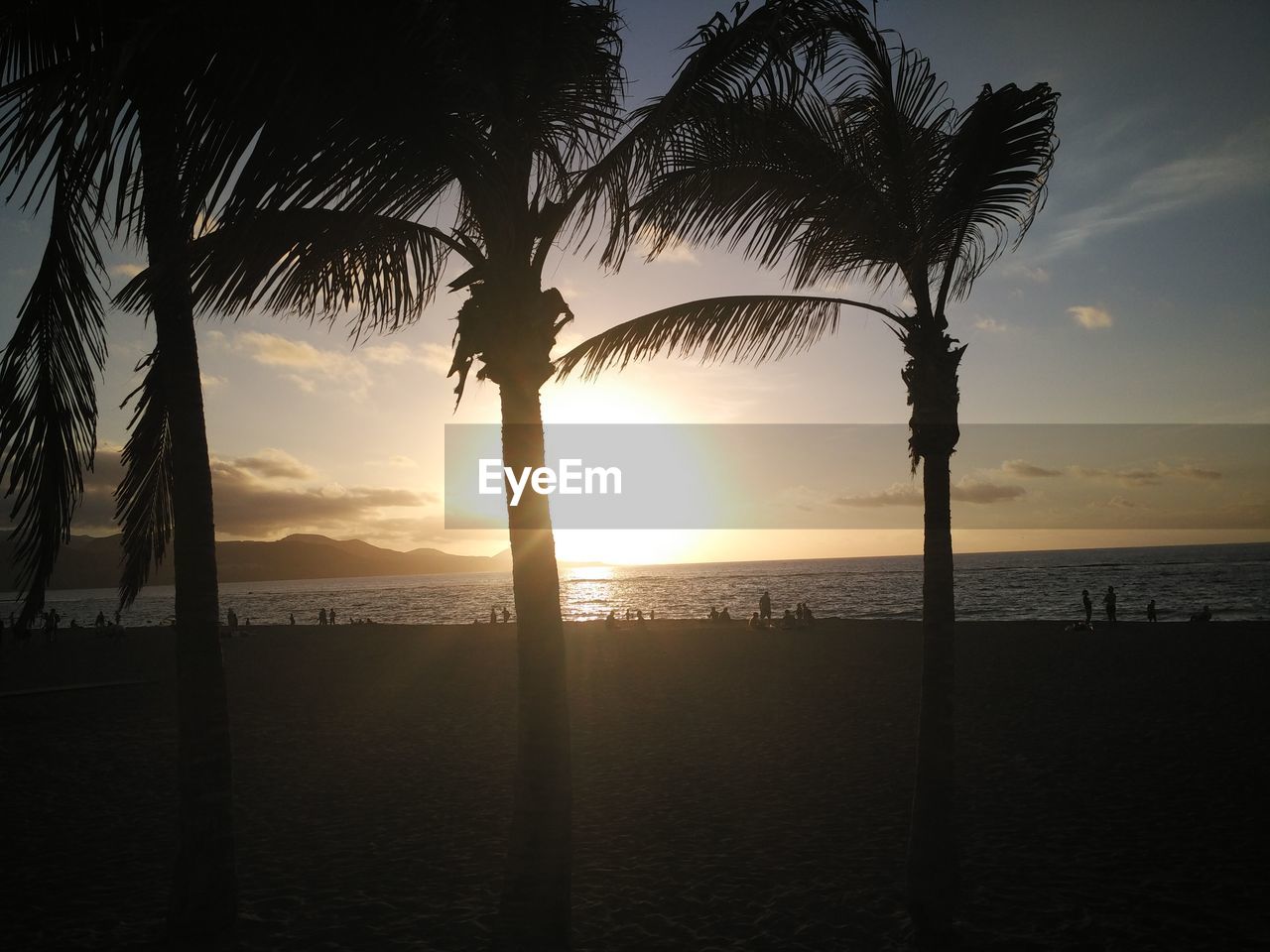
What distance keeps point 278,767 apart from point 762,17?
1264 cm

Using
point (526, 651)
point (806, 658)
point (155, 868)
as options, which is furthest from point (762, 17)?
point (806, 658)

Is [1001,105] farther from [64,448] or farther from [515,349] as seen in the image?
[64,448]

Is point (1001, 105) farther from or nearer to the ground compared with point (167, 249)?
farther from the ground

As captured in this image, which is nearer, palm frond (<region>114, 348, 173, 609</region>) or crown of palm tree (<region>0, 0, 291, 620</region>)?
crown of palm tree (<region>0, 0, 291, 620</region>)

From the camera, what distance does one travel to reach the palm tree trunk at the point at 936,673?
5.86 metres

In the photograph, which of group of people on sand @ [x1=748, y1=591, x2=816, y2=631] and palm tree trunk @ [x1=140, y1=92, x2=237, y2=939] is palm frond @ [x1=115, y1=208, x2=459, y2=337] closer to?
palm tree trunk @ [x1=140, y1=92, x2=237, y2=939]

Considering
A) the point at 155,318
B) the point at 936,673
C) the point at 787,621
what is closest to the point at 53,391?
the point at 155,318

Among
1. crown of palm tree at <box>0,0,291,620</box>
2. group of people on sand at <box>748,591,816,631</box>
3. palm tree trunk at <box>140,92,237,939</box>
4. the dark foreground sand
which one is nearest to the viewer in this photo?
crown of palm tree at <box>0,0,291,620</box>

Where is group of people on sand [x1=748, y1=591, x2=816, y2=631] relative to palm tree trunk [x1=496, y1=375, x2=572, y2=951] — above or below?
below

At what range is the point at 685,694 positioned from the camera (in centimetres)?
1872

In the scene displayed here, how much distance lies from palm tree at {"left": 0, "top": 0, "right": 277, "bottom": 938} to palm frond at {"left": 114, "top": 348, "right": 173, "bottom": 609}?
0.05 ft

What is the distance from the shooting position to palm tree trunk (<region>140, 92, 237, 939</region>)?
550 centimetres

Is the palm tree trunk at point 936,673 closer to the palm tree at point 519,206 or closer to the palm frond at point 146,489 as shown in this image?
the palm tree at point 519,206

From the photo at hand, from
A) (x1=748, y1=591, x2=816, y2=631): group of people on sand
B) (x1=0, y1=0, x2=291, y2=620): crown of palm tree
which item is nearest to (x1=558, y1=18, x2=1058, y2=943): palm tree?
(x1=0, y1=0, x2=291, y2=620): crown of palm tree
